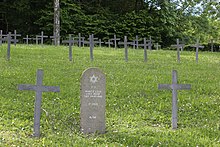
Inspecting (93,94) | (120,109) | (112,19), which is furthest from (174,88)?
(112,19)

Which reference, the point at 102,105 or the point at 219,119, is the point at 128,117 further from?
the point at 219,119

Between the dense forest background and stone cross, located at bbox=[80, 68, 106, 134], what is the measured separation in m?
29.0

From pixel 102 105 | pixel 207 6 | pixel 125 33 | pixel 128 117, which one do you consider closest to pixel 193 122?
pixel 128 117

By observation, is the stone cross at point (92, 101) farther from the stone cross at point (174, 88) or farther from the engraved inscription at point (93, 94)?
the stone cross at point (174, 88)

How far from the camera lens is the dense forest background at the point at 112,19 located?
36.5 m

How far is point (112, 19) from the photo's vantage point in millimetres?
37781

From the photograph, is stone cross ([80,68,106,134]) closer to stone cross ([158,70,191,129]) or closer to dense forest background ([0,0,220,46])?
stone cross ([158,70,191,129])

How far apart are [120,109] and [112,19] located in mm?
29429

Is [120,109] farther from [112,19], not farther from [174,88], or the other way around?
[112,19]

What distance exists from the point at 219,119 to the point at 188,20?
109 feet

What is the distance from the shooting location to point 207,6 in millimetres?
31516

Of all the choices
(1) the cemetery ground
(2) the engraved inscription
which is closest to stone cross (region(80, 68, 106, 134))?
(2) the engraved inscription

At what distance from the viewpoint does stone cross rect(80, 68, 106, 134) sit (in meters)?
7.23

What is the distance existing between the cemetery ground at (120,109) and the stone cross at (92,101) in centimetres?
24
